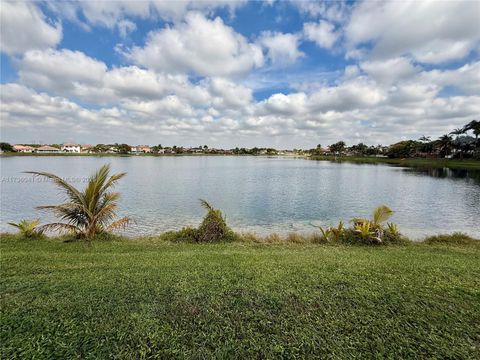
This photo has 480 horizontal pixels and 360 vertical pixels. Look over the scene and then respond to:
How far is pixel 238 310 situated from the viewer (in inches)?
150

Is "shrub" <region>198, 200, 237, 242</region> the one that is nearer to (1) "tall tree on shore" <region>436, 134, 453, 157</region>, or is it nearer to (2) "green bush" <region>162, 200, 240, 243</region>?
(2) "green bush" <region>162, 200, 240, 243</region>

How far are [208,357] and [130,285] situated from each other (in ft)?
7.61

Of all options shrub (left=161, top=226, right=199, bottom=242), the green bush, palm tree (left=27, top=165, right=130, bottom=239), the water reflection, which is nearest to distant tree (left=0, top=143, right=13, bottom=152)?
palm tree (left=27, top=165, right=130, bottom=239)

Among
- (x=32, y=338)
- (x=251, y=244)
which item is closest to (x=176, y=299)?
(x=32, y=338)

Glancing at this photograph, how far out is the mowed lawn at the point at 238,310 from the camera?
10.0ft

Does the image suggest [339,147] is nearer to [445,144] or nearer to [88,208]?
[445,144]

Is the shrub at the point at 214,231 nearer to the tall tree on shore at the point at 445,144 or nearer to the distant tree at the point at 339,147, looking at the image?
the tall tree on shore at the point at 445,144

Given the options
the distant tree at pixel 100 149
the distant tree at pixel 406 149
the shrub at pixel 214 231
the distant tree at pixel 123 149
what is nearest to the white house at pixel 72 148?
the distant tree at pixel 100 149

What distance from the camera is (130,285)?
15.1ft

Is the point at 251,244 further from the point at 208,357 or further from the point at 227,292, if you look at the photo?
the point at 208,357

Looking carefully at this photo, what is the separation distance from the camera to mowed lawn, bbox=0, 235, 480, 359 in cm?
305

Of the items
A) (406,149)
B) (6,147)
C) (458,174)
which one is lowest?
(458,174)

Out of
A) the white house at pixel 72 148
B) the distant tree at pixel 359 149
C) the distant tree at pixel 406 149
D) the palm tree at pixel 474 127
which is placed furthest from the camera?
the white house at pixel 72 148

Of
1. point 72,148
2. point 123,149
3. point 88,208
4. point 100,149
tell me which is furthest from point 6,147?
point 88,208
